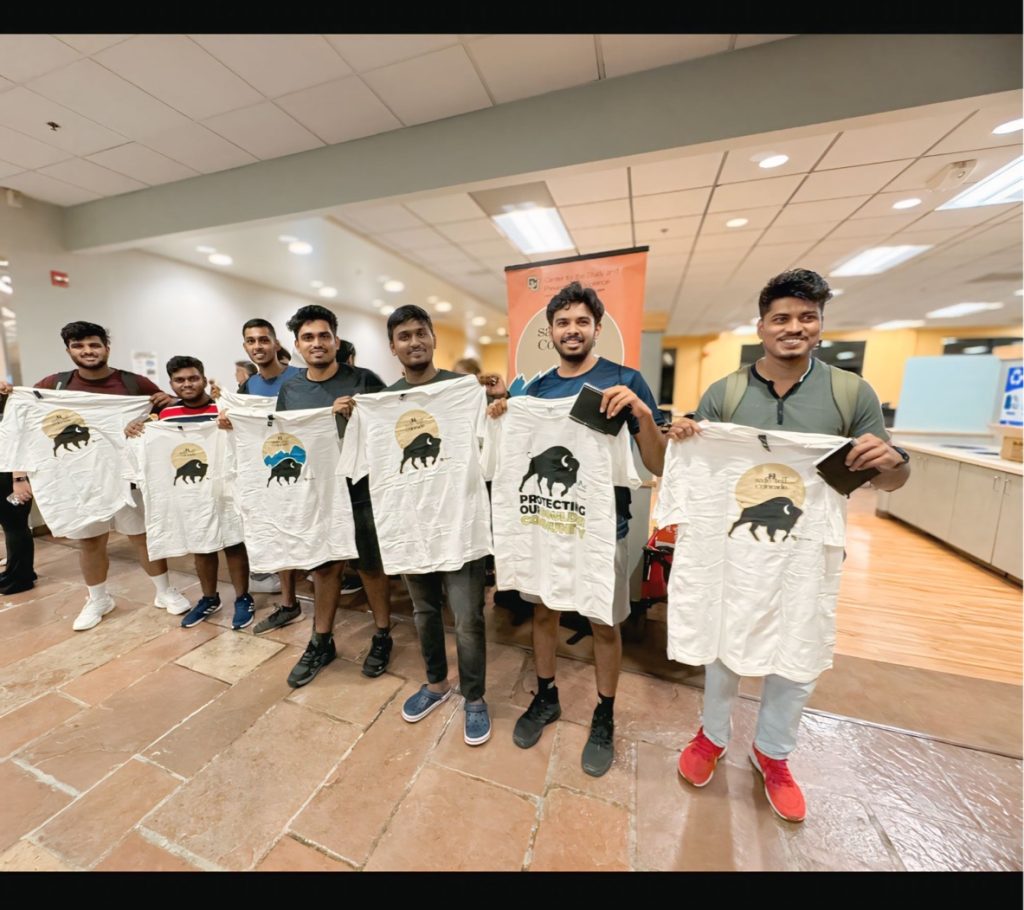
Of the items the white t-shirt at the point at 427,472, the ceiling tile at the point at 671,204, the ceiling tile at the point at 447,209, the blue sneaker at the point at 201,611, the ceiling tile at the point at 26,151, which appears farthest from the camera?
the ceiling tile at the point at 447,209

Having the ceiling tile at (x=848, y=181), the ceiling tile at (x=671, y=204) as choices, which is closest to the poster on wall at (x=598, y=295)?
the ceiling tile at (x=671, y=204)

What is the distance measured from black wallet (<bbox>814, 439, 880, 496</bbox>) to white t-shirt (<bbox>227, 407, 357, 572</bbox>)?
6.09ft

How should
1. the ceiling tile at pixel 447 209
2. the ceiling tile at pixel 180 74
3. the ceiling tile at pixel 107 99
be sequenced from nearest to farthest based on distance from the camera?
1. the ceiling tile at pixel 180 74
2. the ceiling tile at pixel 107 99
3. the ceiling tile at pixel 447 209

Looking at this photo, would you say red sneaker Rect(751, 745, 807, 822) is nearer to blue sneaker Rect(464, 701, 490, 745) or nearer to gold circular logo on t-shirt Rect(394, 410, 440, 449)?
blue sneaker Rect(464, 701, 490, 745)

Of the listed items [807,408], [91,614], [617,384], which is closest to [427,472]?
[617,384]

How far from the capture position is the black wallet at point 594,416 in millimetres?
1330

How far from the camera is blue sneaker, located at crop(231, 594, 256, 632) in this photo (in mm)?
2451

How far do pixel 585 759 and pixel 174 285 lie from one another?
7357 mm

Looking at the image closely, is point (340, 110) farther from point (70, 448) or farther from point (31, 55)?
point (70, 448)

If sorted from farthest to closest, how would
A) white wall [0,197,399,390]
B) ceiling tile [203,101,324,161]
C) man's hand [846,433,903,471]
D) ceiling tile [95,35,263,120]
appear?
1. white wall [0,197,399,390]
2. ceiling tile [203,101,324,161]
3. ceiling tile [95,35,263,120]
4. man's hand [846,433,903,471]

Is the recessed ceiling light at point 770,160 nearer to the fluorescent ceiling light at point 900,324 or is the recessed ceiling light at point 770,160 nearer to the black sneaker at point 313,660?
the black sneaker at point 313,660

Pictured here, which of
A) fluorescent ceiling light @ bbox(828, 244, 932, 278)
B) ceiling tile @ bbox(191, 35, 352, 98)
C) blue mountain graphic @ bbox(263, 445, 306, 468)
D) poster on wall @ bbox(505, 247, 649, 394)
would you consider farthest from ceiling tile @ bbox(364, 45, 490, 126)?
fluorescent ceiling light @ bbox(828, 244, 932, 278)

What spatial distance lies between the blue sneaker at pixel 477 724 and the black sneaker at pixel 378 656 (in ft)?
1.96
